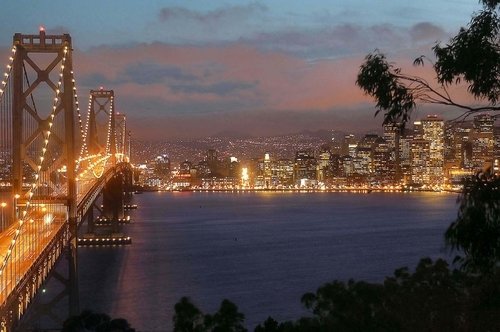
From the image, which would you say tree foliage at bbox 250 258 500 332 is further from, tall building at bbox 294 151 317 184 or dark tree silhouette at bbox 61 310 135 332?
tall building at bbox 294 151 317 184

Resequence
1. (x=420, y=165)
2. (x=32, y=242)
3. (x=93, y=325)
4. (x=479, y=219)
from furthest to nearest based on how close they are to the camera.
A: (x=420, y=165)
(x=32, y=242)
(x=93, y=325)
(x=479, y=219)

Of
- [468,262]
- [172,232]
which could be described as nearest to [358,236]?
[172,232]

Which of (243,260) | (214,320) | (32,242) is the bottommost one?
(243,260)

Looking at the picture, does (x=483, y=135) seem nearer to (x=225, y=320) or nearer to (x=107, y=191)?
(x=225, y=320)

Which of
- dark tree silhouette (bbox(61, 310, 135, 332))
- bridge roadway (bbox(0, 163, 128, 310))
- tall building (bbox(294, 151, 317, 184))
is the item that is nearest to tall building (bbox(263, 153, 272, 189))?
tall building (bbox(294, 151, 317, 184))

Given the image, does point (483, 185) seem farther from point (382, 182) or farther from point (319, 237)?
point (382, 182)

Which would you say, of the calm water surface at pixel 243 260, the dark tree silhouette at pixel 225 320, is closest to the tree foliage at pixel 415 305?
the dark tree silhouette at pixel 225 320

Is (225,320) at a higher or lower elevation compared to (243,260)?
higher

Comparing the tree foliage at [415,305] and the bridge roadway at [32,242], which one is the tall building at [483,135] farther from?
the bridge roadway at [32,242]

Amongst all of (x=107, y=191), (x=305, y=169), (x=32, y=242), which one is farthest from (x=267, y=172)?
(x=32, y=242)
